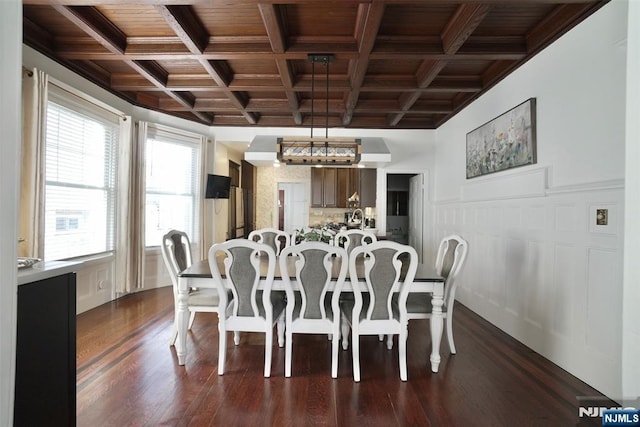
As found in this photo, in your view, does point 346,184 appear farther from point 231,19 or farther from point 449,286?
point 231,19

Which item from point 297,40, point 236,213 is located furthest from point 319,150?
point 236,213

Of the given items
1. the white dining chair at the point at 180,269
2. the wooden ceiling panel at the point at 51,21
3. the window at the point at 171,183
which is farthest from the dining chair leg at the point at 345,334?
the wooden ceiling panel at the point at 51,21

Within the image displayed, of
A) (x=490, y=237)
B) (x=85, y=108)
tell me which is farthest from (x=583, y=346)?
(x=85, y=108)

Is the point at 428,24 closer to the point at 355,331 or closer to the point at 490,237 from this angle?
the point at 490,237

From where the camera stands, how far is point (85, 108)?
3.61 metres

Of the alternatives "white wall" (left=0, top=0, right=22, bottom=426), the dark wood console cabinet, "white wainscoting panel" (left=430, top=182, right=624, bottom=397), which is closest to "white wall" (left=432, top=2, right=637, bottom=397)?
"white wainscoting panel" (left=430, top=182, right=624, bottom=397)

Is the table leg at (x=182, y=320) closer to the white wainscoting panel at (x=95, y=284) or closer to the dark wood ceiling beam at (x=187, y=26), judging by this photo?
the white wainscoting panel at (x=95, y=284)

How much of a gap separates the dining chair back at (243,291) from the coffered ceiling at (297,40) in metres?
1.75

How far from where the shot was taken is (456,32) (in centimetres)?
255

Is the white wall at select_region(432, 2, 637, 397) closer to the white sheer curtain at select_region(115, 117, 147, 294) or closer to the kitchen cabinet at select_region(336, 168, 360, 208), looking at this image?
the kitchen cabinet at select_region(336, 168, 360, 208)

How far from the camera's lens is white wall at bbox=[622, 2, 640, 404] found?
84cm

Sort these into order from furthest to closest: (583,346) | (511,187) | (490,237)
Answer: (490,237) → (511,187) → (583,346)

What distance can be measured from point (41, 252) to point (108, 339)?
103 centimetres

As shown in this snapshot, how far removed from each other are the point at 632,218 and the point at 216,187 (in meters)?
5.19
